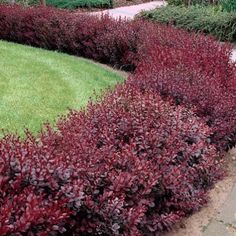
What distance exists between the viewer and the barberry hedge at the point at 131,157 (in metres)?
2.94

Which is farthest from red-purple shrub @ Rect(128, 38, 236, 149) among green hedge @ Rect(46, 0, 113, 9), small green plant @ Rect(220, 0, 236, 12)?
green hedge @ Rect(46, 0, 113, 9)

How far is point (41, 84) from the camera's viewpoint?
27.5ft

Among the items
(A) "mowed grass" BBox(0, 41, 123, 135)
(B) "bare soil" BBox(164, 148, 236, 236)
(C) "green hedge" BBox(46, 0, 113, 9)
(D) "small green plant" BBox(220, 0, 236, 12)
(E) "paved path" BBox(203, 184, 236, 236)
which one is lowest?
(C) "green hedge" BBox(46, 0, 113, 9)

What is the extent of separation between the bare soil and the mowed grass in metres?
2.05

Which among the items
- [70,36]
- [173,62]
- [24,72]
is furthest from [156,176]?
[70,36]

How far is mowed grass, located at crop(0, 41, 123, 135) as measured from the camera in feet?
21.9

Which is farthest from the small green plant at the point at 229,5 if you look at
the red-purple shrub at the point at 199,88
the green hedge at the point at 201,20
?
the red-purple shrub at the point at 199,88

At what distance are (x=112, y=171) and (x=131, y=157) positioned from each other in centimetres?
27

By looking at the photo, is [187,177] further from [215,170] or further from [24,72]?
[24,72]

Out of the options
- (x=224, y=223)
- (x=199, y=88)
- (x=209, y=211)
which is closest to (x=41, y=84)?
(x=199, y=88)

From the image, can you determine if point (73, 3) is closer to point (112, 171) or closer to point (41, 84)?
point (41, 84)

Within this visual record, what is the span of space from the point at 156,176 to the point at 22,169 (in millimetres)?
1033

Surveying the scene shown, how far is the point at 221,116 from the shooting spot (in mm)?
5395

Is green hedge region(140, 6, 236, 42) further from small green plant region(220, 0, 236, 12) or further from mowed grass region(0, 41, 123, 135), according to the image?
mowed grass region(0, 41, 123, 135)
